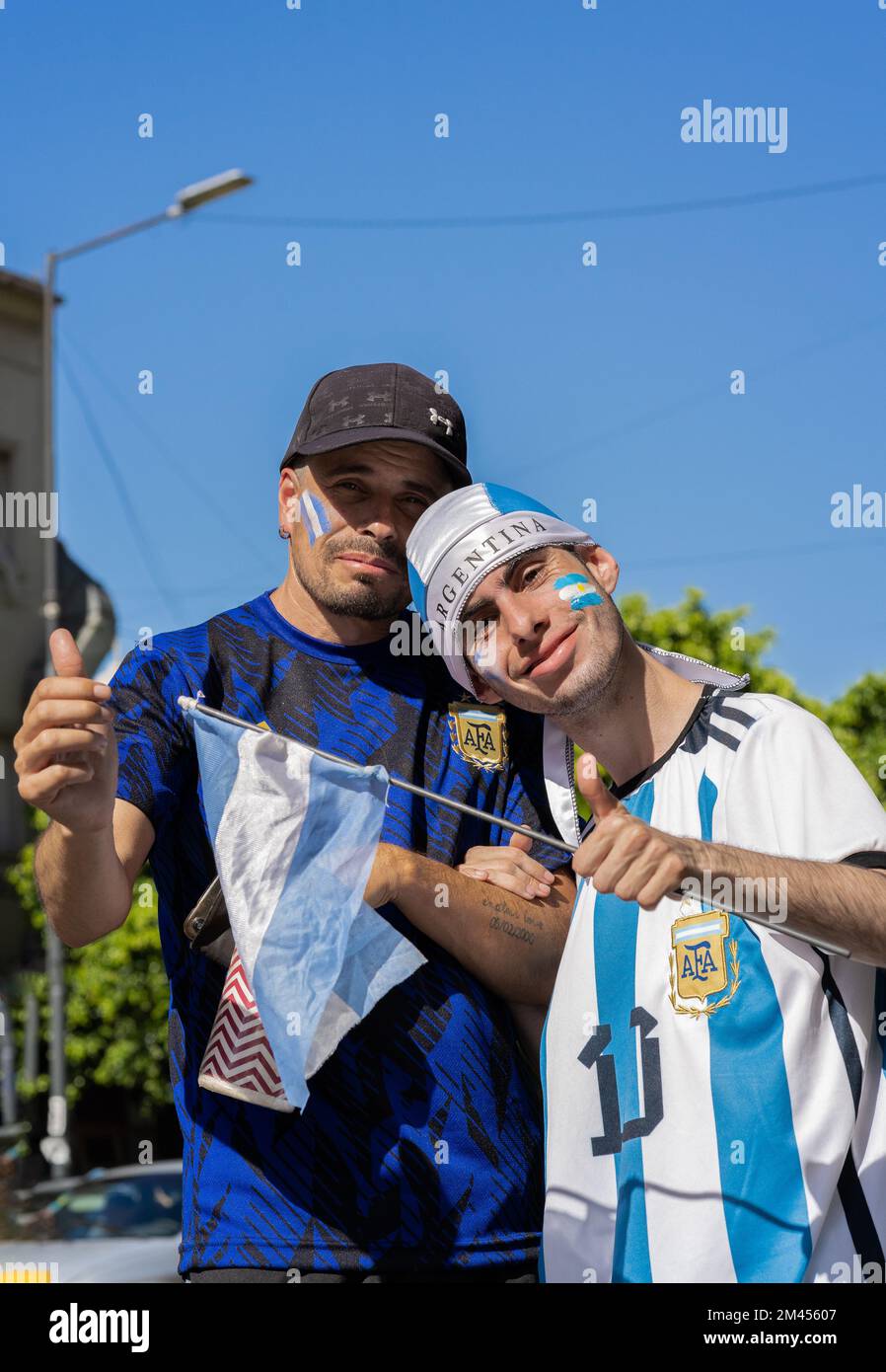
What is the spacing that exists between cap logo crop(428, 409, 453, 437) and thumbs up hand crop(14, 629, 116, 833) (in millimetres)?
1321

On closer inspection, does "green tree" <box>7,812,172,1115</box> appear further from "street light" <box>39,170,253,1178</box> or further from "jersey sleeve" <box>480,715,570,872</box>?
"jersey sleeve" <box>480,715,570,872</box>

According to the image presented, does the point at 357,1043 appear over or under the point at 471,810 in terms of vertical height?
under

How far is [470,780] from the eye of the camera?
3758mm

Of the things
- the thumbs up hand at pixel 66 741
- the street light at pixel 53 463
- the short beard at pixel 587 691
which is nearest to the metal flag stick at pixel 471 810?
the short beard at pixel 587 691

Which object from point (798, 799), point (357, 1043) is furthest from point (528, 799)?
point (798, 799)

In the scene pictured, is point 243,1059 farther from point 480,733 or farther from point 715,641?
point 715,641

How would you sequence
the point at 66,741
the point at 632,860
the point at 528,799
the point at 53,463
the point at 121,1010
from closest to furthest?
the point at 632,860 → the point at 66,741 → the point at 528,799 → the point at 53,463 → the point at 121,1010

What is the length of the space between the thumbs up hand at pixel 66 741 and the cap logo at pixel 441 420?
1.32 meters

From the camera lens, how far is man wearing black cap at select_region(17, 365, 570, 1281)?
333cm

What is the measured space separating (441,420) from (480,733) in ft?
2.75

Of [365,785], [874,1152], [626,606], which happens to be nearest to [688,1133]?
[874,1152]

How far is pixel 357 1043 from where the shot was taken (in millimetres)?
3506

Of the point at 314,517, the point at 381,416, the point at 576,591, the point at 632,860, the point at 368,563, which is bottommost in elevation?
the point at 632,860

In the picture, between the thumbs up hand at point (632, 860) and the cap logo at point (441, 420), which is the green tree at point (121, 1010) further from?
the thumbs up hand at point (632, 860)
